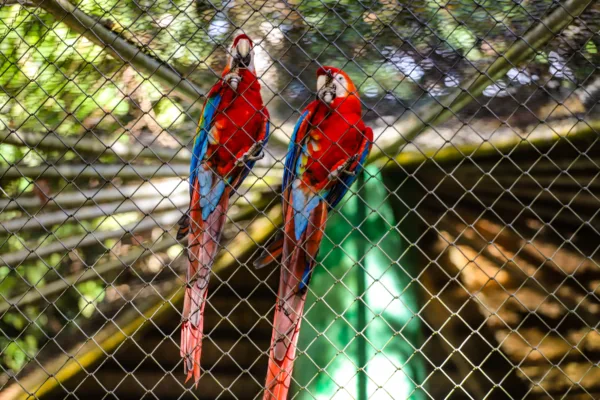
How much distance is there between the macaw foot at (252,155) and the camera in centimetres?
133

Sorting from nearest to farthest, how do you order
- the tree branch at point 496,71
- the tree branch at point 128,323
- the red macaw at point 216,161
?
1. the tree branch at point 496,71
2. the red macaw at point 216,161
3. the tree branch at point 128,323

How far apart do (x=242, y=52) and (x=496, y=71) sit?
1.96 ft

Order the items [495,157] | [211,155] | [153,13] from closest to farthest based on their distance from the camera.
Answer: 1. [211,155]
2. [153,13]
3. [495,157]

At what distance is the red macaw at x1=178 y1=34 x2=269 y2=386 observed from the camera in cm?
133

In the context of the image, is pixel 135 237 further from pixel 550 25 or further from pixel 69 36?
pixel 550 25

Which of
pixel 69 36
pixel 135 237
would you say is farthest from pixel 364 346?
pixel 69 36

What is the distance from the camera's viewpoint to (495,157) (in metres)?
1.60

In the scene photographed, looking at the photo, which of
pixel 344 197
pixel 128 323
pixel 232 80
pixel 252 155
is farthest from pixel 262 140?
pixel 128 323

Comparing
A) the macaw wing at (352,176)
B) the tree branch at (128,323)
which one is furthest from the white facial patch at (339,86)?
the tree branch at (128,323)

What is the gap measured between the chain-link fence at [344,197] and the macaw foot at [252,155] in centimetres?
2

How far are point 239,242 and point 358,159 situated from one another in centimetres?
53

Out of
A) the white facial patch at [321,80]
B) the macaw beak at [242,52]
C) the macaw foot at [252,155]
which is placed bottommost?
the macaw foot at [252,155]

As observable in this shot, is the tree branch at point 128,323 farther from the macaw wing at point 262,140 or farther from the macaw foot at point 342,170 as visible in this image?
the macaw foot at point 342,170

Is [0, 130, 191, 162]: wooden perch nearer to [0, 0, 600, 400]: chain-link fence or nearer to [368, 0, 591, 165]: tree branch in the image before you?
[0, 0, 600, 400]: chain-link fence
